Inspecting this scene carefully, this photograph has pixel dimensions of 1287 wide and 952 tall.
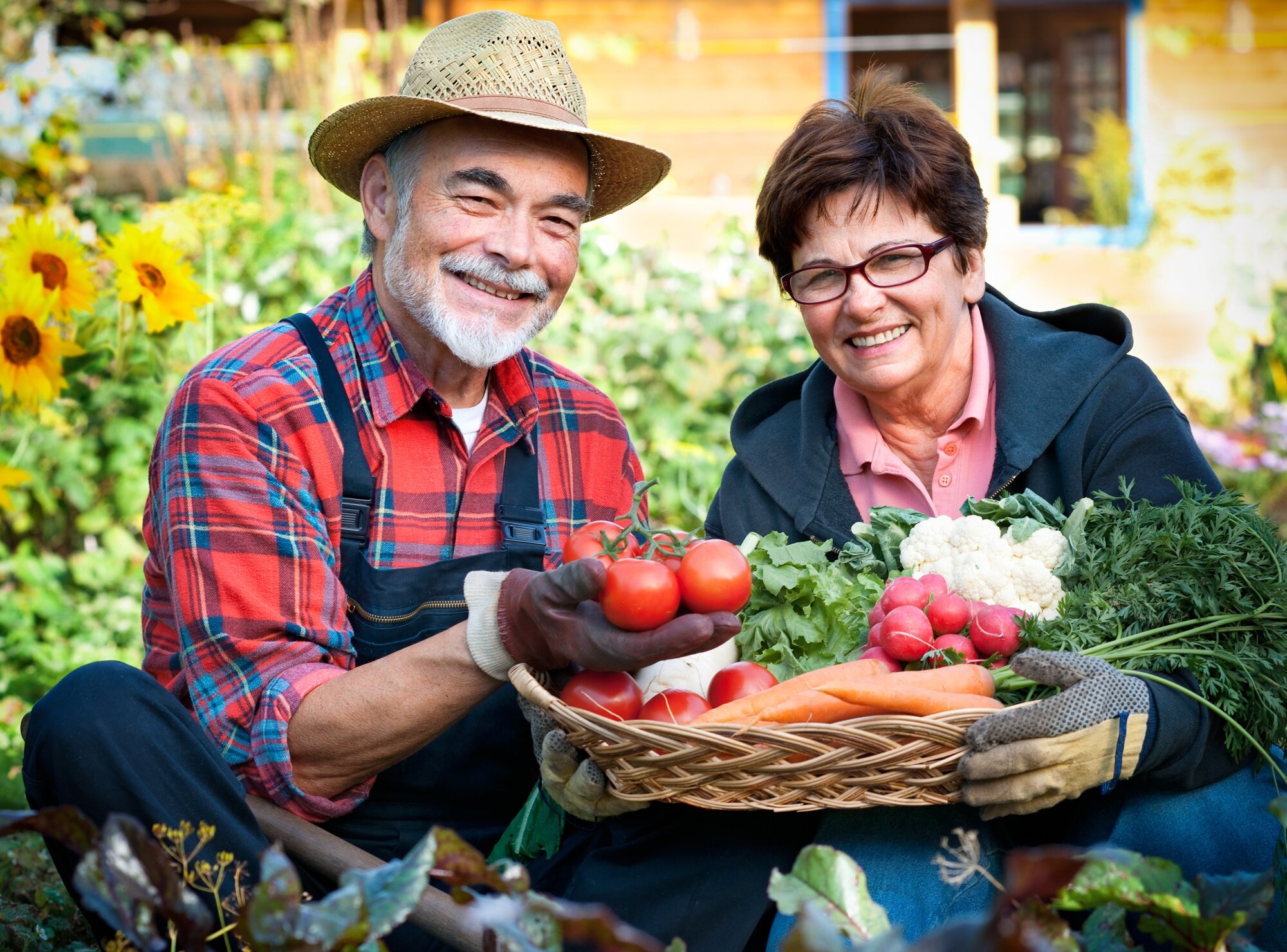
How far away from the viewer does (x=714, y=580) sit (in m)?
2.07

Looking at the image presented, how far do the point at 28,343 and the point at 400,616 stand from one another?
133 centimetres

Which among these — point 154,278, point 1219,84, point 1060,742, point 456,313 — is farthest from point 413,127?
point 1219,84

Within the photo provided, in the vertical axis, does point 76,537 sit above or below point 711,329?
below

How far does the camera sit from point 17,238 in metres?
3.14

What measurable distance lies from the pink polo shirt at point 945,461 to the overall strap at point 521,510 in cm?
74

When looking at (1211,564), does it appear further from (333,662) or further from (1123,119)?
(1123,119)

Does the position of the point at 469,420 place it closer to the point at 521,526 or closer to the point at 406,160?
the point at 521,526

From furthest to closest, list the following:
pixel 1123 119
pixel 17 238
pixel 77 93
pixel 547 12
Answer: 1. pixel 1123 119
2. pixel 547 12
3. pixel 77 93
4. pixel 17 238

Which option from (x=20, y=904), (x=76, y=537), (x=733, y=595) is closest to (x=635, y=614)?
(x=733, y=595)

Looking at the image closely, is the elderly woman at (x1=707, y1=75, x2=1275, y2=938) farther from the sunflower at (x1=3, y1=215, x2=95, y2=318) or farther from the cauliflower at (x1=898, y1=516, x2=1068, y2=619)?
the sunflower at (x1=3, y1=215, x2=95, y2=318)

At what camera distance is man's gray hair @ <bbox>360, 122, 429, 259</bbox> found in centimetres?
282

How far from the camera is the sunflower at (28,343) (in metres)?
3.08

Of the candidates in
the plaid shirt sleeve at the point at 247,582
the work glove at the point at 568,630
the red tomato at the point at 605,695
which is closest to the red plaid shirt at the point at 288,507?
the plaid shirt sleeve at the point at 247,582

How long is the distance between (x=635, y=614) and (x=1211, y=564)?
1.06 metres
